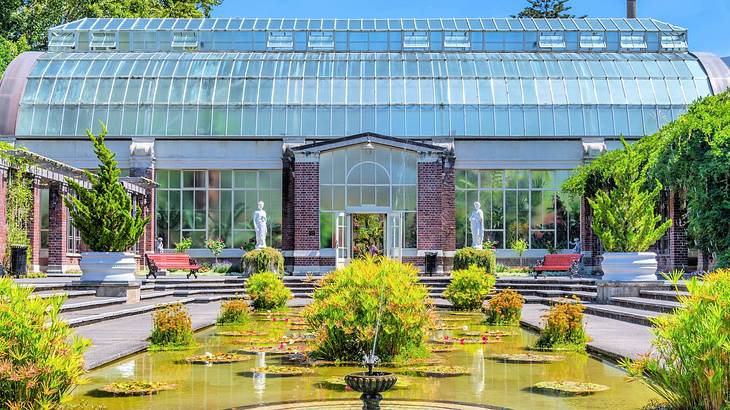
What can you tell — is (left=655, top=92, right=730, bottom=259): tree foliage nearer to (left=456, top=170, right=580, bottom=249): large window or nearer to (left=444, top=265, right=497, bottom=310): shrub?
(left=444, top=265, right=497, bottom=310): shrub

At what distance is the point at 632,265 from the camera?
20891mm

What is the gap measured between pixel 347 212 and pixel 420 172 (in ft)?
10.3

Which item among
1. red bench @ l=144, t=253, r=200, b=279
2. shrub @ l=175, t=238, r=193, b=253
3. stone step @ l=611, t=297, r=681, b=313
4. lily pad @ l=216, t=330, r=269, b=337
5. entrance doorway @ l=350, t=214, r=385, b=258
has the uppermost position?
entrance doorway @ l=350, t=214, r=385, b=258

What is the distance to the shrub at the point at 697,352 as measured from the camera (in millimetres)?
6832

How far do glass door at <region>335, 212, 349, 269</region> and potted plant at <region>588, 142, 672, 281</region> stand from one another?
49.2 ft

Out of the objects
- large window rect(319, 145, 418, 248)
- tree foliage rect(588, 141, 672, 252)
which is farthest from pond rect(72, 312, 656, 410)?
large window rect(319, 145, 418, 248)

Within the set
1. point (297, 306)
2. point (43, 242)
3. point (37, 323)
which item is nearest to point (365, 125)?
point (43, 242)

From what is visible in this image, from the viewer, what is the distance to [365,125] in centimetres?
3884

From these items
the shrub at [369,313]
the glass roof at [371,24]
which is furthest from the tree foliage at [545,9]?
the shrub at [369,313]

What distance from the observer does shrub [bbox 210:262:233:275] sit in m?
35.9

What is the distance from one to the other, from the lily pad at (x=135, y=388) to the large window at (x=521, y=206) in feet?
95.8

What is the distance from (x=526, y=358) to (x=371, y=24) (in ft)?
110

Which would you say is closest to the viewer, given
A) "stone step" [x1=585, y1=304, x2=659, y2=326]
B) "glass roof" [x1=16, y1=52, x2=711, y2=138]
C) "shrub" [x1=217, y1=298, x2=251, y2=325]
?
"stone step" [x1=585, y1=304, x2=659, y2=326]

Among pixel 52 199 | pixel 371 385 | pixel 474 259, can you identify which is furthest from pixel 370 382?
pixel 52 199
